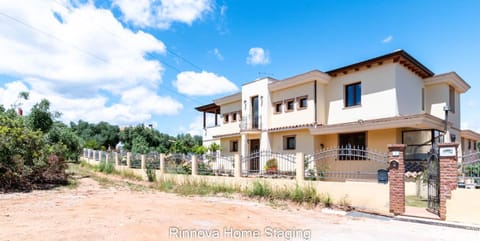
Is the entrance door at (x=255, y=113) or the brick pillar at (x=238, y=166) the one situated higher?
the entrance door at (x=255, y=113)

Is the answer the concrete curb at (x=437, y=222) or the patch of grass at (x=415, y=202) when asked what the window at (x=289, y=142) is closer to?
the patch of grass at (x=415, y=202)

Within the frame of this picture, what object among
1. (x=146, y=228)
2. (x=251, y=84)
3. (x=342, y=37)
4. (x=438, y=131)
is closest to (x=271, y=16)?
(x=342, y=37)

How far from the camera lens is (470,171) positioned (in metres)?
8.41

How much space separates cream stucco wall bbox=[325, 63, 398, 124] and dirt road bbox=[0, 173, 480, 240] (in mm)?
8931

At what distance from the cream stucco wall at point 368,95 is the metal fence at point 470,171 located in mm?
7547

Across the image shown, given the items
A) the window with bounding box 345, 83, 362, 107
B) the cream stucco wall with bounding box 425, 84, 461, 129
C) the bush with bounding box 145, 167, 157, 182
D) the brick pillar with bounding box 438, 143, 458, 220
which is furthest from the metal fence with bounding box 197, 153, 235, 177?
the cream stucco wall with bounding box 425, 84, 461, 129

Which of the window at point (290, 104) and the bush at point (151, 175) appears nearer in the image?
the bush at point (151, 175)

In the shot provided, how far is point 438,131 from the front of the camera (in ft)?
54.1

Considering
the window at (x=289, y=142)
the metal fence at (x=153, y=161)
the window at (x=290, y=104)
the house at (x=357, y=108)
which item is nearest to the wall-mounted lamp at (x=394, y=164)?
the house at (x=357, y=108)

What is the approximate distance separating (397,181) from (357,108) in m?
9.24

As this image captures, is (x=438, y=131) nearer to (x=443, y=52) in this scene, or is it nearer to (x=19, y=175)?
(x=443, y=52)

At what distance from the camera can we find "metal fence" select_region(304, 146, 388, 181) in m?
11.1

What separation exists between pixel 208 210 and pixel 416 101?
45.6 ft

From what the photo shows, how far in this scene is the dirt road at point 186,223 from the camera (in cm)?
655
